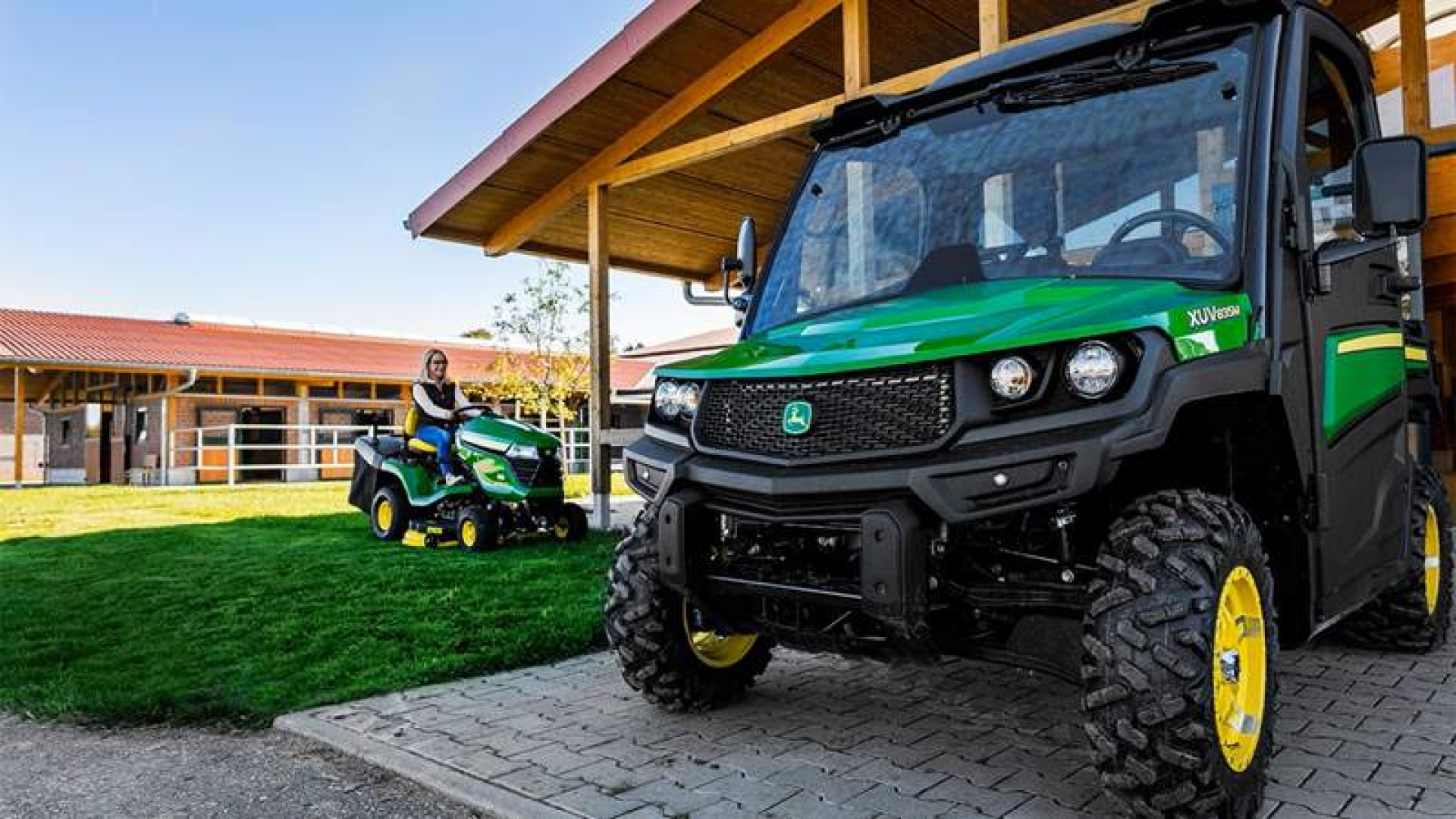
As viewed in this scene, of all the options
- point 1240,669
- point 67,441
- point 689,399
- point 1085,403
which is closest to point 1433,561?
point 1240,669

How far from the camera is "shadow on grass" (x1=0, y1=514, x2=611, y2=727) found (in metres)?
4.16

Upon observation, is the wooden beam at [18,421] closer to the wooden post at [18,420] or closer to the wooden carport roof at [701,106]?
the wooden post at [18,420]

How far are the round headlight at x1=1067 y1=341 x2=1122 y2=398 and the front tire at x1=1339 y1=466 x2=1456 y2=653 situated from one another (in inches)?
103

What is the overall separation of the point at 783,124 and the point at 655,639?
17.5 ft

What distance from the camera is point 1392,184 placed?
3.05m

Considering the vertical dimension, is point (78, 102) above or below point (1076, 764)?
above

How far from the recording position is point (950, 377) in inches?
102

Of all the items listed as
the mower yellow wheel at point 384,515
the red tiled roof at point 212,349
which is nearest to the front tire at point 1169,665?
the mower yellow wheel at point 384,515

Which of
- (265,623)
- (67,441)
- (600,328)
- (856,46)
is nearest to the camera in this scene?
(265,623)

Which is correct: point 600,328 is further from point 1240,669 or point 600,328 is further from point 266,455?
point 266,455

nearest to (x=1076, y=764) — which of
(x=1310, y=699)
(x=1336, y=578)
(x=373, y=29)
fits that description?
(x=1336, y=578)

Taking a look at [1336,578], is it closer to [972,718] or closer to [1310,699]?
[1310,699]

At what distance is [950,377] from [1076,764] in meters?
1.37

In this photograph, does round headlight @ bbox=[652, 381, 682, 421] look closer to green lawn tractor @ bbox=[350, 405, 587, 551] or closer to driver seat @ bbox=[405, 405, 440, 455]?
green lawn tractor @ bbox=[350, 405, 587, 551]
